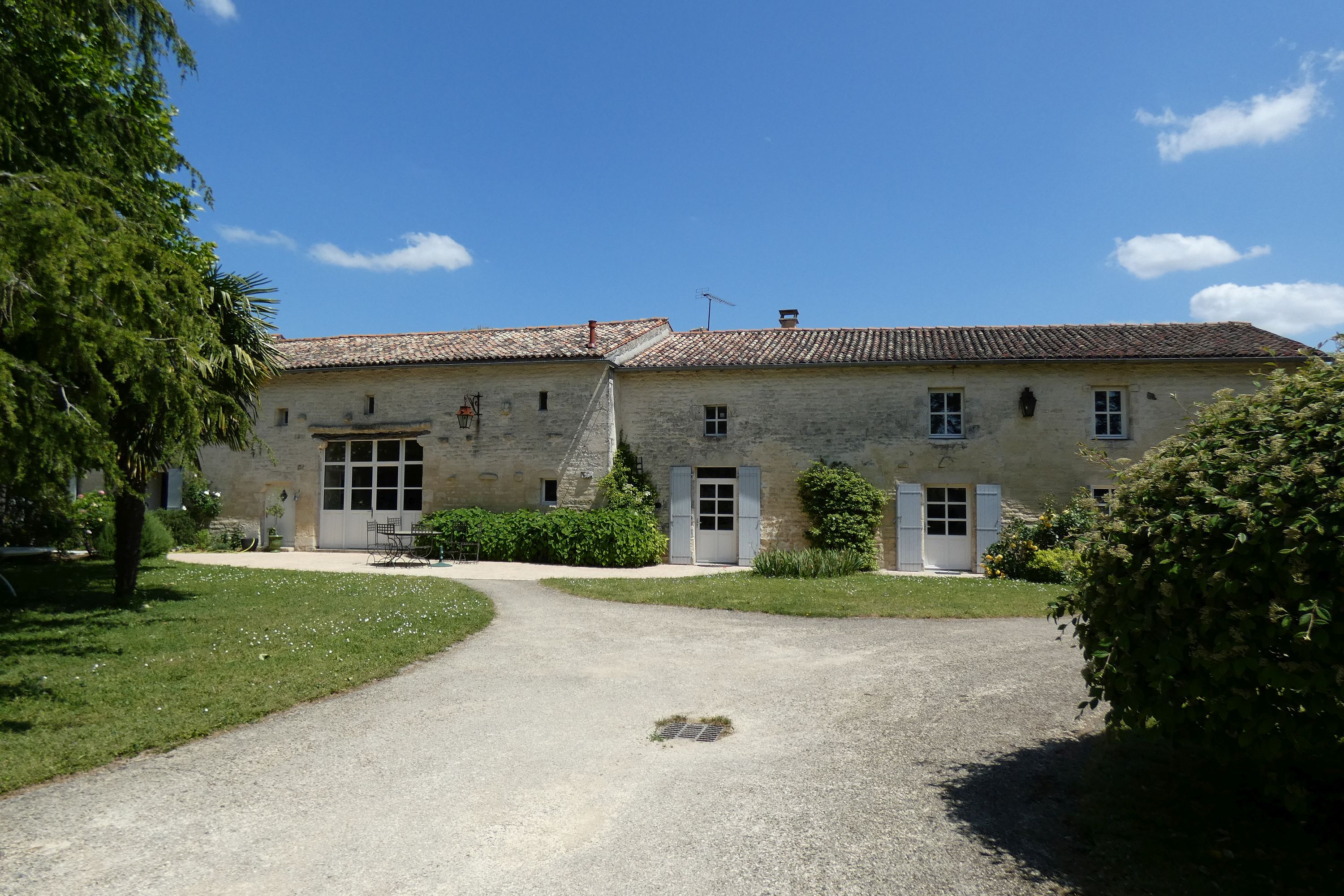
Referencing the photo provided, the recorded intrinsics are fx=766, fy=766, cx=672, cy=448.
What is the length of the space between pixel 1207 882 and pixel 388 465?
17.7m

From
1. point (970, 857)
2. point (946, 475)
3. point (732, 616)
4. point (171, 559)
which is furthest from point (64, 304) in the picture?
point (946, 475)

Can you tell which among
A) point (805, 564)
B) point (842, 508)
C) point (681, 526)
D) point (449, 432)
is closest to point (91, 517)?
point (449, 432)

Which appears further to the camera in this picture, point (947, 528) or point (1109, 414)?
point (947, 528)

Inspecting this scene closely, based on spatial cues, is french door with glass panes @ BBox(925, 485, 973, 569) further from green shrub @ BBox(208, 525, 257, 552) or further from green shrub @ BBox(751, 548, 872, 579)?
green shrub @ BBox(208, 525, 257, 552)

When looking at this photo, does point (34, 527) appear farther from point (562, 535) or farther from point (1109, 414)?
point (1109, 414)

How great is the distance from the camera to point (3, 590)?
395 inches

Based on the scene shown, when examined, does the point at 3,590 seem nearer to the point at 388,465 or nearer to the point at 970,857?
the point at 388,465

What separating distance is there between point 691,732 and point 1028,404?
1338 cm

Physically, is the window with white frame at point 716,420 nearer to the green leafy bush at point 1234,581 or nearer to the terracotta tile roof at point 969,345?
the terracotta tile roof at point 969,345

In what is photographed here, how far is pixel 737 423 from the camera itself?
1711 cm

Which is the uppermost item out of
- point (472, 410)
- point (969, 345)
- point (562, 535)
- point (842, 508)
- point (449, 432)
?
point (969, 345)

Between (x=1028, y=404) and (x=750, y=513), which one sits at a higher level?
(x=1028, y=404)

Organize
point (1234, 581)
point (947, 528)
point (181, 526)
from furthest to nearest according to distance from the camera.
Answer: point (181, 526)
point (947, 528)
point (1234, 581)

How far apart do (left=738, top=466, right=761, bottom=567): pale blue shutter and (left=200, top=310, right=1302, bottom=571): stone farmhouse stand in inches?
2.0
